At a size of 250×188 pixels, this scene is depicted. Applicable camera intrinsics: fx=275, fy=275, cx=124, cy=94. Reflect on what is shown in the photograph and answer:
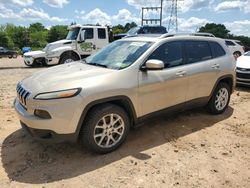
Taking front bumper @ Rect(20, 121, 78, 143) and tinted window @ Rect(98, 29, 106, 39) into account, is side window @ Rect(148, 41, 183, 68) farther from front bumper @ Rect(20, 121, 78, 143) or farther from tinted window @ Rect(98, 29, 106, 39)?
tinted window @ Rect(98, 29, 106, 39)

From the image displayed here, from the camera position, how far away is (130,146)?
4301 mm

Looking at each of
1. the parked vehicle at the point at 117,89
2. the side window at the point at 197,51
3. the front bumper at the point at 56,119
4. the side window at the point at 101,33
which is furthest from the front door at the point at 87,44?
the front bumper at the point at 56,119

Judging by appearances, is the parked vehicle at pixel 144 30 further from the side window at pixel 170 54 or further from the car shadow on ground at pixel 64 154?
the car shadow on ground at pixel 64 154

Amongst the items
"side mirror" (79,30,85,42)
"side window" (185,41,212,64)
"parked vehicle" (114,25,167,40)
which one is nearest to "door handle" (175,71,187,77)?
"side window" (185,41,212,64)

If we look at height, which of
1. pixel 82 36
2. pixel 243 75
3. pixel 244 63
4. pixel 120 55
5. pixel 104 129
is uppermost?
pixel 82 36

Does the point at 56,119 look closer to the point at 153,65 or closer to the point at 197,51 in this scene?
the point at 153,65

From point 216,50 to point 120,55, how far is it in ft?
7.47

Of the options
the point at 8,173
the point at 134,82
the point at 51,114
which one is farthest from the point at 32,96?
the point at 134,82

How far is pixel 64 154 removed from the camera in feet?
13.2

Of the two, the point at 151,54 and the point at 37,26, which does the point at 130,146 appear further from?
the point at 37,26

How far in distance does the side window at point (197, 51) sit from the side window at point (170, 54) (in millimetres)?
220

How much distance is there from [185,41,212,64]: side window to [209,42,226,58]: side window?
135mm

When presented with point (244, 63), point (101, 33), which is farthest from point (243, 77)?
point (101, 33)

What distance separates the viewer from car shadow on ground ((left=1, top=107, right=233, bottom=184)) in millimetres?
3553
